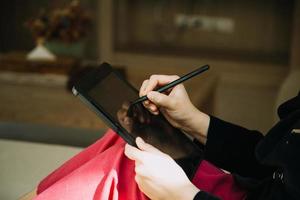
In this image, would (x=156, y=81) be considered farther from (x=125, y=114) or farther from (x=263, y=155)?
(x=263, y=155)

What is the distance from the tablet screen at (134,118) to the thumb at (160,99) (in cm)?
2

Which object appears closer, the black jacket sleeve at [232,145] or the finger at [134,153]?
the finger at [134,153]

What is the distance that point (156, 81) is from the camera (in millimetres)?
772

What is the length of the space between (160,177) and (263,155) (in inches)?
5.7

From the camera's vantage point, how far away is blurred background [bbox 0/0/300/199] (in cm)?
166

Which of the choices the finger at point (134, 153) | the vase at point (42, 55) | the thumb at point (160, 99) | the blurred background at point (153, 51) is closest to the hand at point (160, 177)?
the finger at point (134, 153)

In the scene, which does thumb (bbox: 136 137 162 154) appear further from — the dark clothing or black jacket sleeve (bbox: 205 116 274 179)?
black jacket sleeve (bbox: 205 116 274 179)

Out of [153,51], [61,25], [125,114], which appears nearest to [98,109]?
[125,114]

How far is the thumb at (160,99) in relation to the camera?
28.6 inches

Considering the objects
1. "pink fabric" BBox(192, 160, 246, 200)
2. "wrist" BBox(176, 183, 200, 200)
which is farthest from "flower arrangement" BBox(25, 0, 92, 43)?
"wrist" BBox(176, 183, 200, 200)

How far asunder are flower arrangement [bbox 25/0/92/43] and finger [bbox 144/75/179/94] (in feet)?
3.80

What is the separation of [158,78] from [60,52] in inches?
48.4

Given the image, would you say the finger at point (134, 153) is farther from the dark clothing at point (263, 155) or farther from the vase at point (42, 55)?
the vase at point (42, 55)

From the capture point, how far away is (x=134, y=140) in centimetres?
65
